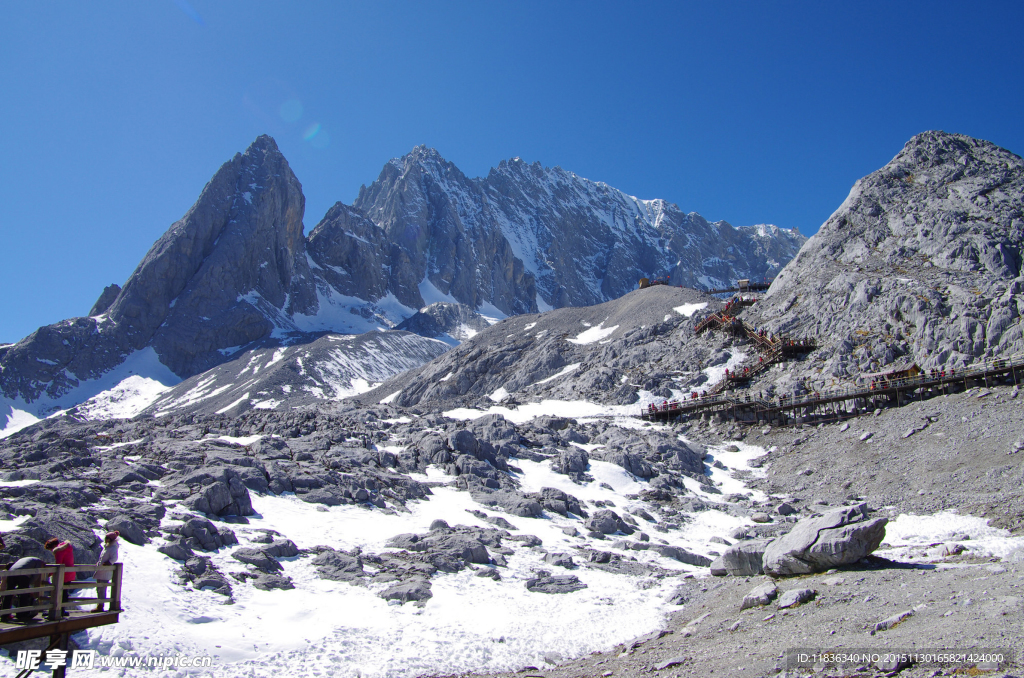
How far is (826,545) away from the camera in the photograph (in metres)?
15.1

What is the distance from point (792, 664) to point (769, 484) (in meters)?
28.1

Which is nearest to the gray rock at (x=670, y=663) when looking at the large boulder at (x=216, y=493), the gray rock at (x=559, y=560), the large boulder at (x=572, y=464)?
the gray rock at (x=559, y=560)

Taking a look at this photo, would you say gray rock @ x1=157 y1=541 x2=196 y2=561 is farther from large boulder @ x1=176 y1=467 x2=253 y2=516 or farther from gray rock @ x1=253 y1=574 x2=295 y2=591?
large boulder @ x1=176 y1=467 x2=253 y2=516

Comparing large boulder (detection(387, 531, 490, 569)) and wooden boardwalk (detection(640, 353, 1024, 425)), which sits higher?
wooden boardwalk (detection(640, 353, 1024, 425))

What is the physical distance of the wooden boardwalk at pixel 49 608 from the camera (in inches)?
324

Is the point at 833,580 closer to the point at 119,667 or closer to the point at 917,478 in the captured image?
the point at 119,667

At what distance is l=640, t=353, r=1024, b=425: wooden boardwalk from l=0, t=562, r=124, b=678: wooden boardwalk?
42867mm

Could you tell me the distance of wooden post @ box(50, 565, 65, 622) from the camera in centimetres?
859

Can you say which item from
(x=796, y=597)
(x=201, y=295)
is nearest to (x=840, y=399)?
(x=796, y=597)

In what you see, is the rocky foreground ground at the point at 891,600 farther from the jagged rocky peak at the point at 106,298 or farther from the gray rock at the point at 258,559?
the jagged rocky peak at the point at 106,298

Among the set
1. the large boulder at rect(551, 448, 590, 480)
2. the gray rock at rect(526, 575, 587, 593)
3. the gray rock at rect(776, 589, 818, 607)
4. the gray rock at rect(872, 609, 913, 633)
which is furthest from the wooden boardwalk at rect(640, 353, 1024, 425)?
the gray rock at rect(872, 609, 913, 633)

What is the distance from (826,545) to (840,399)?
97.0 feet

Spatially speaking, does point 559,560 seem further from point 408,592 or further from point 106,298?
point 106,298

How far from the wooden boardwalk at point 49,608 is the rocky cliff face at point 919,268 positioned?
48.7 m
